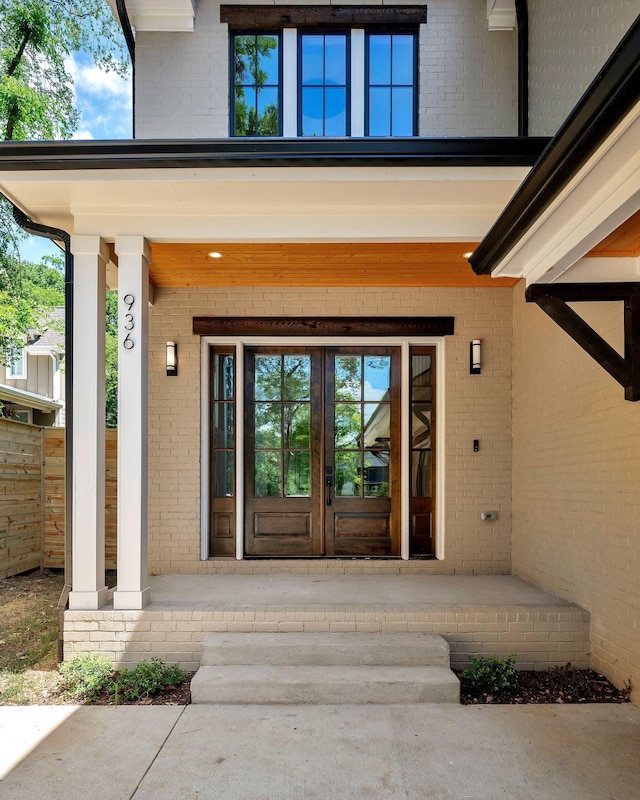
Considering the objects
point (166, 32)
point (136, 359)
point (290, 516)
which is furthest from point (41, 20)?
point (290, 516)

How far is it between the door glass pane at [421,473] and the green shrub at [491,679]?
1.89m

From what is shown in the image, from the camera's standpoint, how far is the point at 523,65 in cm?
479

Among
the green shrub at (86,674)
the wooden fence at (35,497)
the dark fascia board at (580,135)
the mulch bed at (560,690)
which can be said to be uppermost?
the dark fascia board at (580,135)

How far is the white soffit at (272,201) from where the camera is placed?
3.34 meters

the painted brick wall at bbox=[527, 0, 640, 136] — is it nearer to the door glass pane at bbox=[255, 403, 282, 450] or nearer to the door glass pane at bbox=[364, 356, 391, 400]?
the door glass pane at bbox=[364, 356, 391, 400]

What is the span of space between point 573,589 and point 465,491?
1.33 metres

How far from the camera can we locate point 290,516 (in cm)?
521

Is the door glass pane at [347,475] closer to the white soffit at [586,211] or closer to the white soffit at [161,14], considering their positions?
the white soffit at [586,211]

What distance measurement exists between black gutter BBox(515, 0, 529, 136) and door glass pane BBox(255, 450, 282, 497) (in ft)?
11.5

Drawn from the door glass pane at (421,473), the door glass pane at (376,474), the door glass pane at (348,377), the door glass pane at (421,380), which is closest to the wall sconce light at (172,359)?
the door glass pane at (348,377)

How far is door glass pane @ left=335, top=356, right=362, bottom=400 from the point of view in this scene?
5.33 meters

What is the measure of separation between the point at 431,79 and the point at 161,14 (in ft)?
7.92

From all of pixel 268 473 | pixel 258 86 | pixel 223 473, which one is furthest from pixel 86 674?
pixel 258 86

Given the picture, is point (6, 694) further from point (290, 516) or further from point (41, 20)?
point (41, 20)
